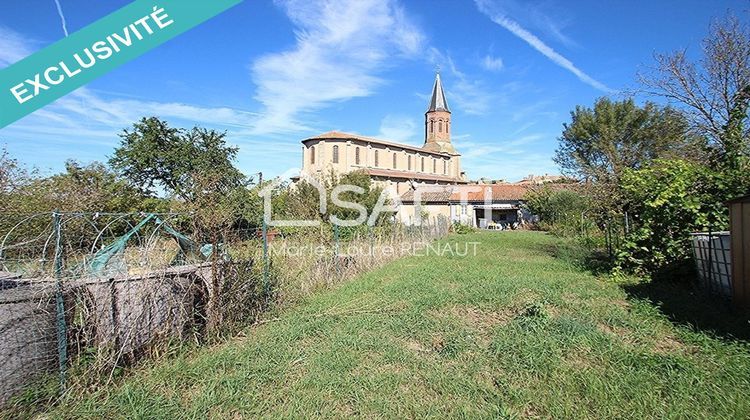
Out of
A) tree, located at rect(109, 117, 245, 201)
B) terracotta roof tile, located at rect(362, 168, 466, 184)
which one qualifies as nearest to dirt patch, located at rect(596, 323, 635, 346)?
tree, located at rect(109, 117, 245, 201)

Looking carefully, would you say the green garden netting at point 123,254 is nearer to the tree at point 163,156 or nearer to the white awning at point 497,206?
the tree at point 163,156

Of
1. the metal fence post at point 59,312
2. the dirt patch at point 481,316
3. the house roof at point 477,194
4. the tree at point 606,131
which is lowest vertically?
the dirt patch at point 481,316

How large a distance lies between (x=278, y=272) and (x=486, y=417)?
432 cm

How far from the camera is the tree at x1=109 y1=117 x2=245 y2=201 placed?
853 inches

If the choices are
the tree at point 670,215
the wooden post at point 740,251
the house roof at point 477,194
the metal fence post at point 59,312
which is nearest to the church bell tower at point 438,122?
the house roof at point 477,194

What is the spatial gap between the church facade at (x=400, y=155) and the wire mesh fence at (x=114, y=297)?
30.1 m

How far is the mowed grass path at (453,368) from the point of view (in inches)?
117

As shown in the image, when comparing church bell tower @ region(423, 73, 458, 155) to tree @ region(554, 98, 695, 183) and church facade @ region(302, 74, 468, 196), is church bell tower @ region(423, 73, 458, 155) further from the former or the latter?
tree @ region(554, 98, 695, 183)

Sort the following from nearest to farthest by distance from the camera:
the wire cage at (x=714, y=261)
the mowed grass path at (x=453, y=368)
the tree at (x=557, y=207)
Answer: the mowed grass path at (x=453, y=368), the wire cage at (x=714, y=261), the tree at (x=557, y=207)

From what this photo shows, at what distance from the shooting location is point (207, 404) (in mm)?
3047

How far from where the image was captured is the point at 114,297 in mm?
3525

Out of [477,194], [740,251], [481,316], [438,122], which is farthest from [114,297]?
[438,122]

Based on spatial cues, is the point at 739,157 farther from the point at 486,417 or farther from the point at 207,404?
the point at 207,404

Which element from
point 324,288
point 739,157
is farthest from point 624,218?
point 324,288
